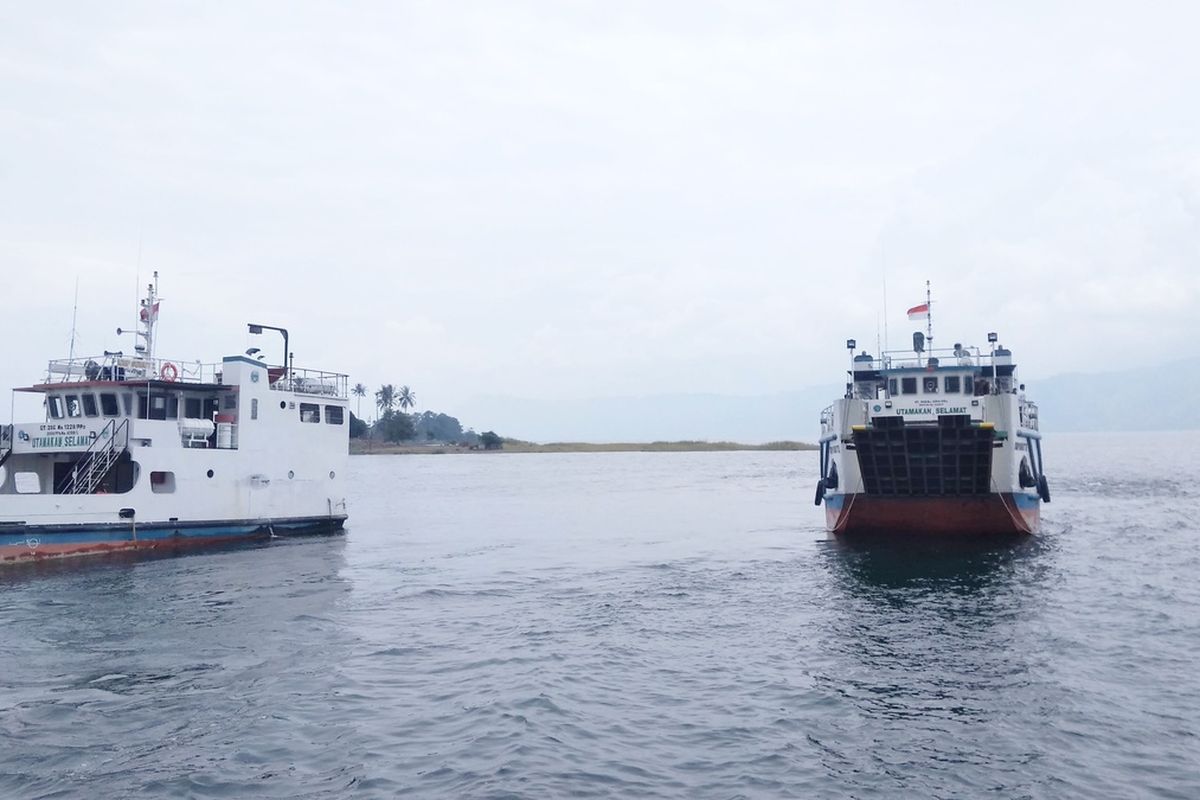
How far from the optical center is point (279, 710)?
1342cm

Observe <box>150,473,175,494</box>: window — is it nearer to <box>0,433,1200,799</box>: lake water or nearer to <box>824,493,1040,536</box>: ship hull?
<box>0,433,1200,799</box>: lake water

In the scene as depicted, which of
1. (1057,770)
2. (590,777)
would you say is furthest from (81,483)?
(1057,770)

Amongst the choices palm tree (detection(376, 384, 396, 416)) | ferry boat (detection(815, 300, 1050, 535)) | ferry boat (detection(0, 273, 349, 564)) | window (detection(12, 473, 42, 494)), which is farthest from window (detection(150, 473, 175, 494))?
palm tree (detection(376, 384, 396, 416))

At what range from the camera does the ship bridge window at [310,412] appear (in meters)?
35.4

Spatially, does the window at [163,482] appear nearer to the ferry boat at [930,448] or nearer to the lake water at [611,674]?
the lake water at [611,674]

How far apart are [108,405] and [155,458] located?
2.84 meters

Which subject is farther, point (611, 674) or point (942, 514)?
point (942, 514)

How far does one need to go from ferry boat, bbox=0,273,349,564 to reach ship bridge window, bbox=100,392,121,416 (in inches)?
1.5

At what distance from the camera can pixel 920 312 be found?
34.3 m

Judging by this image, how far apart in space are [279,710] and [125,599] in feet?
37.3

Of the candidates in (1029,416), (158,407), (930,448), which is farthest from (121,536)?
(1029,416)

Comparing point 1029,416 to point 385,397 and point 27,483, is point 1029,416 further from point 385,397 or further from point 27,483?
point 385,397

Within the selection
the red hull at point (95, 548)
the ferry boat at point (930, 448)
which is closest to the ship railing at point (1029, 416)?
Result: the ferry boat at point (930, 448)

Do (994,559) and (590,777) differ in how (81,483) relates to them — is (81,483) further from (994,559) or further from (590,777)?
(994,559)
